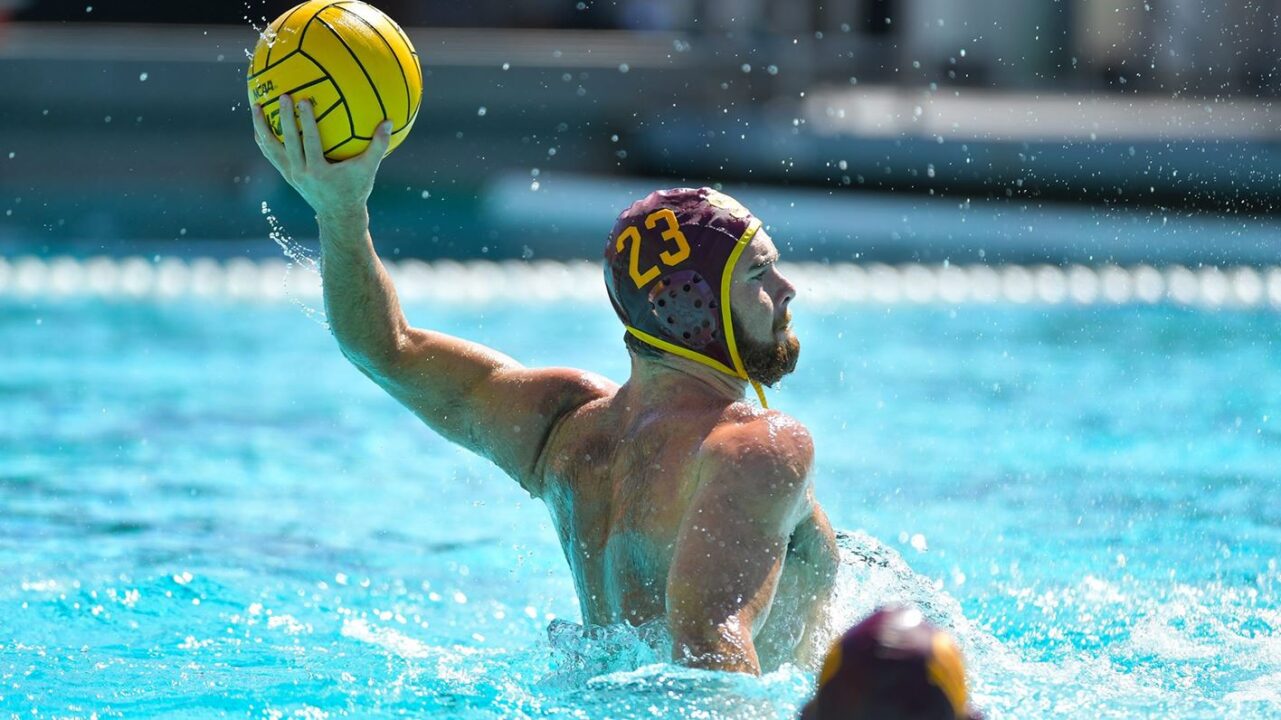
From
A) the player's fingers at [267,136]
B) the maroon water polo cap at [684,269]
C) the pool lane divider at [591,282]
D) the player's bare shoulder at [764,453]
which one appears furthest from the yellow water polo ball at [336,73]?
the pool lane divider at [591,282]

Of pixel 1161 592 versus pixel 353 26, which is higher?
pixel 353 26

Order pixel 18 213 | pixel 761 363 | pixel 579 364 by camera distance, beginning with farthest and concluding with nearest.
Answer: pixel 18 213, pixel 579 364, pixel 761 363

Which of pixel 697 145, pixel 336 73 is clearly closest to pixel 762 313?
pixel 336 73

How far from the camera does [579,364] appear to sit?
7.31m

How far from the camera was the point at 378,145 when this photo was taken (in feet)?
9.11

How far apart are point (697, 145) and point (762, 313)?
30.3 feet

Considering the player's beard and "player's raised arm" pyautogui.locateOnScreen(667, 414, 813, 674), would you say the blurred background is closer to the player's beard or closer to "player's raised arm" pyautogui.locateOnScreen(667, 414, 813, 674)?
the player's beard

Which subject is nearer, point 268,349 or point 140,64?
point 268,349

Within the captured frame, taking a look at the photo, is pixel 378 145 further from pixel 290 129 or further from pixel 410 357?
pixel 410 357

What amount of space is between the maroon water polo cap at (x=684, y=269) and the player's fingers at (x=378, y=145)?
52 centimetres

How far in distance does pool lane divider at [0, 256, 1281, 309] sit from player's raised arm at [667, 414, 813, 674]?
21.9 ft

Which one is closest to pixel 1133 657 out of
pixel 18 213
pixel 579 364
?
pixel 579 364

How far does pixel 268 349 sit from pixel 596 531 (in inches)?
212

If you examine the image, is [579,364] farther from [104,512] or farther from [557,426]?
[557,426]
